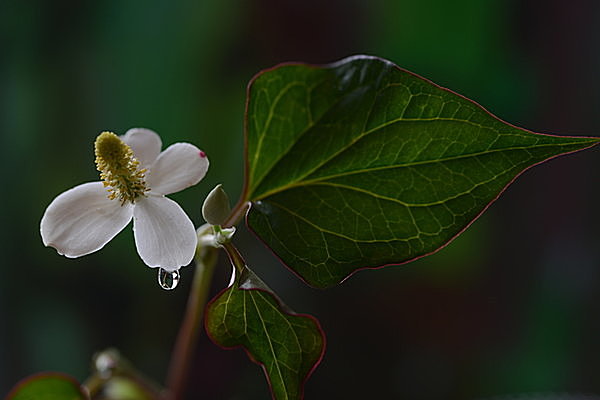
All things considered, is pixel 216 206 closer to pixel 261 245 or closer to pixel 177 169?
pixel 177 169

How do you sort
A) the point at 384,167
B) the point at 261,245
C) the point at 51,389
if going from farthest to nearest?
1. the point at 261,245
2. the point at 51,389
3. the point at 384,167

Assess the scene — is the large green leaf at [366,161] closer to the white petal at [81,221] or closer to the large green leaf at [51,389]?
the white petal at [81,221]

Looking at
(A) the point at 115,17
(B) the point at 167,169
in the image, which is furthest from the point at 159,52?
(B) the point at 167,169

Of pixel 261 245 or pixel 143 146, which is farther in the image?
pixel 261 245

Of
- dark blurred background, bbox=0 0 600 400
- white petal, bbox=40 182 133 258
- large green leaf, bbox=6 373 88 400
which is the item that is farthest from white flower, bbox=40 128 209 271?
dark blurred background, bbox=0 0 600 400

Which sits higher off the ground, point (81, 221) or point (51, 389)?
point (81, 221)

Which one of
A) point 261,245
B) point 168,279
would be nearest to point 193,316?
point 168,279
